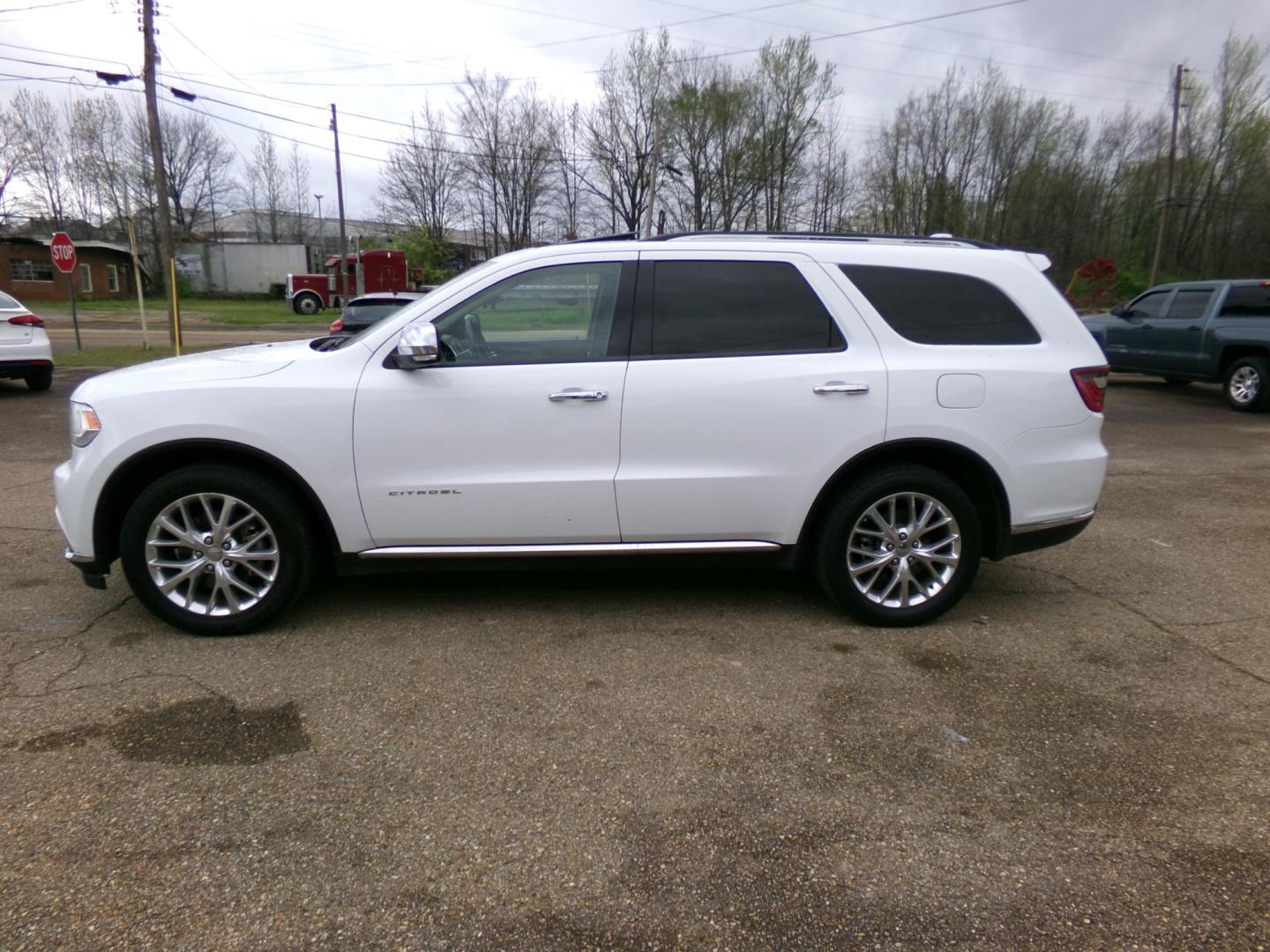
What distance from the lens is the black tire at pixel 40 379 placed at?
1223 cm

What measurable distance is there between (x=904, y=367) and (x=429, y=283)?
4421 centimetres

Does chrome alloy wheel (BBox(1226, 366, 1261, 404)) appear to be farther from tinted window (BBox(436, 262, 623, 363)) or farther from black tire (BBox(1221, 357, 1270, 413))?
tinted window (BBox(436, 262, 623, 363))

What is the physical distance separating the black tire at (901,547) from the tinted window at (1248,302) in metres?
10.8

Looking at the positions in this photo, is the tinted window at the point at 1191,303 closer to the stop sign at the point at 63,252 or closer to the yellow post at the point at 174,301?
the yellow post at the point at 174,301

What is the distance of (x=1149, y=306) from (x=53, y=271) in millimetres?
51674

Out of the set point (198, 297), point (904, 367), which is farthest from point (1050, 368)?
point (198, 297)

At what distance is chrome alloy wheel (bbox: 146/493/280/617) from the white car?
10.2 metres

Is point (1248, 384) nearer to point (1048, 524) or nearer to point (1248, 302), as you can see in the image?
point (1248, 302)

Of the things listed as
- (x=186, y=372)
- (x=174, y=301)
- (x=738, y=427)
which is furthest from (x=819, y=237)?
(x=174, y=301)

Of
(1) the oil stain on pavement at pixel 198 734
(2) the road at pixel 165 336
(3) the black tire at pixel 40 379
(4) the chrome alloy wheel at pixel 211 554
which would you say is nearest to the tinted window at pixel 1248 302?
(4) the chrome alloy wheel at pixel 211 554

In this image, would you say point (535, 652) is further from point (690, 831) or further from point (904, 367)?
point (904, 367)

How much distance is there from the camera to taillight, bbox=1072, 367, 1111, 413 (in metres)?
3.99

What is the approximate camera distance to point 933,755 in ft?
9.85

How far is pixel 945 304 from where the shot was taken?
4043 millimetres
